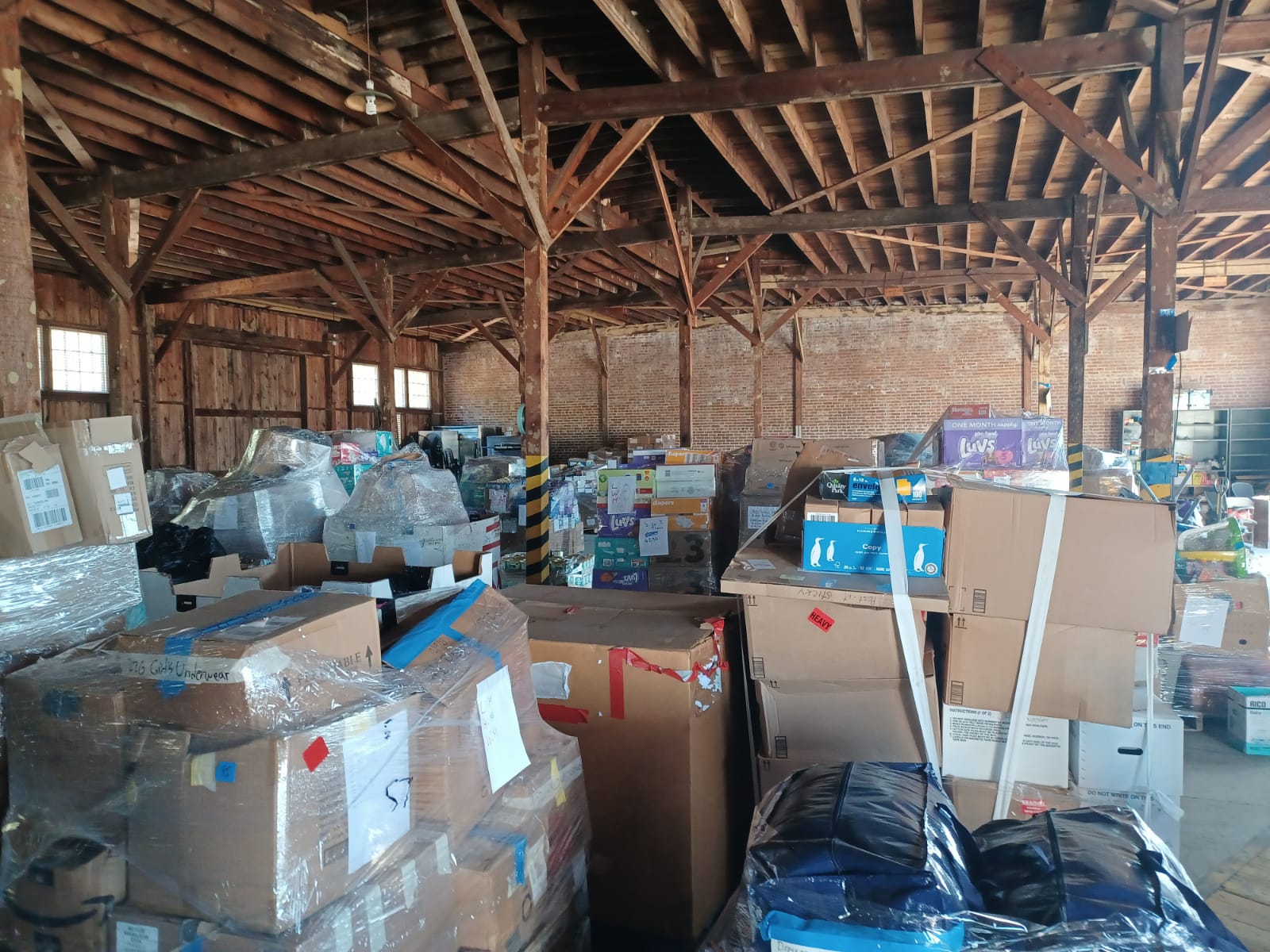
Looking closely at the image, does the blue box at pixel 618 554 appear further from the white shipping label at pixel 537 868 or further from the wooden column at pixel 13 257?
the white shipping label at pixel 537 868

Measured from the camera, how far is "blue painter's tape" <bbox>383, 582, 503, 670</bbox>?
173 centimetres

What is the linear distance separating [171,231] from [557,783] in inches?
259

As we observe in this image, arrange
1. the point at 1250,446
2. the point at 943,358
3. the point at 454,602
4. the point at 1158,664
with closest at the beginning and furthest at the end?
the point at 454,602 → the point at 1158,664 → the point at 1250,446 → the point at 943,358

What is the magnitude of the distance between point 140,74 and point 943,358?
13986 mm

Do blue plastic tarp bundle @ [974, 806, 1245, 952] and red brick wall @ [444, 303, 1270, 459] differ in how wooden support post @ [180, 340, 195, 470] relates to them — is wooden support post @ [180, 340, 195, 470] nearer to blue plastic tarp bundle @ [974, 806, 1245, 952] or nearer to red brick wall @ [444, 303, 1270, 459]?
red brick wall @ [444, 303, 1270, 459]

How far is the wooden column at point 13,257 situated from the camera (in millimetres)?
2697

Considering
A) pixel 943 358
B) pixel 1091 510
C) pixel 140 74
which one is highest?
pixel 140 74

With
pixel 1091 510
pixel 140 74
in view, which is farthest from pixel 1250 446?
pixel 140 74

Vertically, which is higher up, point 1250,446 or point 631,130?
point 631,130

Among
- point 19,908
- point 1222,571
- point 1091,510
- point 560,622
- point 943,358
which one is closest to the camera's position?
point 19,908

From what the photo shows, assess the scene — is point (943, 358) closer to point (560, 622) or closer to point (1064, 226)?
point (1064, 226)

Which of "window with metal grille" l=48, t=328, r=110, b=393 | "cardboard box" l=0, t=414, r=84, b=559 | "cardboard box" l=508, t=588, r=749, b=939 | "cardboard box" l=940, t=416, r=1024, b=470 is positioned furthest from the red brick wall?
"cardboard box" l=0, t=414, r=84, b=559

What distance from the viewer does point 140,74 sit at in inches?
202

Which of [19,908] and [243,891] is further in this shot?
[19,908]
